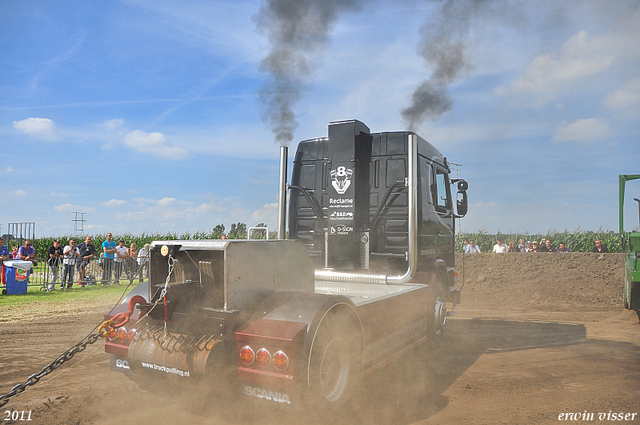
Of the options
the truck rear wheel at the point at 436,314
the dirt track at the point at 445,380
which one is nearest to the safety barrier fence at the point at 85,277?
the dirt track at the point at 445,380

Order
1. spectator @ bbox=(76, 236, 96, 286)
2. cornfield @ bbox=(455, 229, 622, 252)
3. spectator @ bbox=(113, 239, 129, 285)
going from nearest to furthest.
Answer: spectator @ bbox=(76, 236, 96, 286) < spectator @ bbox=(113, 239, 129, 285) < cornfield @ bbox=(455, 229, 622, 252)

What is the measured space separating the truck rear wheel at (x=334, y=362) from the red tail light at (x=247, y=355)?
46cm

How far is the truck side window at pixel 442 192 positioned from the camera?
742cm

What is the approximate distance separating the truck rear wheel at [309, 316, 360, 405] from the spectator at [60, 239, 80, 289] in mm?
13443

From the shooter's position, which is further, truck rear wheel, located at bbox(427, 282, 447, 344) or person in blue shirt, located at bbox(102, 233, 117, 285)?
person in blue shirt, located at bbox(102, 233, 117, 285)

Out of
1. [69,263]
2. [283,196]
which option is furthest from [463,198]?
[69,263]

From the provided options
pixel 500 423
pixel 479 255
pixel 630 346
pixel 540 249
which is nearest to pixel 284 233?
pixel 500 423

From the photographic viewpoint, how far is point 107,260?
15859mm

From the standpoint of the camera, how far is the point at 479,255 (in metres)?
17.0

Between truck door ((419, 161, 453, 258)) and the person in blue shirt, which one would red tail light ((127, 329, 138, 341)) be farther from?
the person in blue shirt

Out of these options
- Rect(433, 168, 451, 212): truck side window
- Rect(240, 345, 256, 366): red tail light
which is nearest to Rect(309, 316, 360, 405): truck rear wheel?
Rect(240, 345, 256, 366): red tail light

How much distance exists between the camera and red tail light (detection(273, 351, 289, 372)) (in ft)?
10.8

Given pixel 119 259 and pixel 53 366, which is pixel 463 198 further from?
pixel 119 259

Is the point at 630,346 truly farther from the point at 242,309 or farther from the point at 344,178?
the point at 242,309
